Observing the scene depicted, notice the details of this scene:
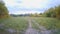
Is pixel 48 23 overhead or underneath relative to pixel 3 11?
underneath

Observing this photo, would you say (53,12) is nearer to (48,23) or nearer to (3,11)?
(48,23)

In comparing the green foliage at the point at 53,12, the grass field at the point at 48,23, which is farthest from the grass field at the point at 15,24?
the green foliage at the point at 53,12

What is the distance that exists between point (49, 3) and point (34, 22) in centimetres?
31

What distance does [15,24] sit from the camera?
4.18ft

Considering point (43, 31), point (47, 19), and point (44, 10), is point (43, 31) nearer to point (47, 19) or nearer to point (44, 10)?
point (47, 19)

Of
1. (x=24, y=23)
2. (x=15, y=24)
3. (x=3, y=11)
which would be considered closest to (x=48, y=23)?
(x=24, y=23)

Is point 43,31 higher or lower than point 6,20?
lower

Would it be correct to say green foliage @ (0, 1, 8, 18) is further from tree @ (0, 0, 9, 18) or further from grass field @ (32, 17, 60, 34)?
grass field @ (32, 17, 60, 34)

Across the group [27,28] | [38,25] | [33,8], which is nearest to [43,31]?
[38,25]

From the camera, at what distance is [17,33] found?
1.25 meters

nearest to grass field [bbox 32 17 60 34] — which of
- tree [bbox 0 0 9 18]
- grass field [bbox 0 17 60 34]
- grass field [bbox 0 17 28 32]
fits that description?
grass field [bbox 0 17 60 34]

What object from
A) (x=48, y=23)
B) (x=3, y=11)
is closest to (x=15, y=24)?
(x=3, y=11)

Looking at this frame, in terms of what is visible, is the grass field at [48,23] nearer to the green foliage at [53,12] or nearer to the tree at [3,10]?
the green foliage at [53,12]

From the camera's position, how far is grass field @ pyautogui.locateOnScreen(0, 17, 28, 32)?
127cm
